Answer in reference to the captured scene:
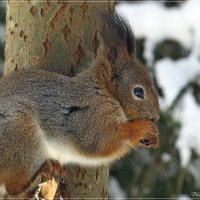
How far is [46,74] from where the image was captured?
2645 mm

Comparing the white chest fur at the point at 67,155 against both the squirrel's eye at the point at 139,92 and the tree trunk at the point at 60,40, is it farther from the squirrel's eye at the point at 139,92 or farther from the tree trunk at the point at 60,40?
the squirrel's eye at the point at 139,92


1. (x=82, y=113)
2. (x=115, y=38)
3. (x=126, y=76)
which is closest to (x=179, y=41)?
(x=126, y=76)

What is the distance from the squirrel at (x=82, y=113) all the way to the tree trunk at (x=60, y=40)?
6cm

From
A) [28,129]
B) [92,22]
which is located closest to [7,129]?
[28,129]

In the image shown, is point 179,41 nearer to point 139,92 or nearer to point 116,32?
point 139,92

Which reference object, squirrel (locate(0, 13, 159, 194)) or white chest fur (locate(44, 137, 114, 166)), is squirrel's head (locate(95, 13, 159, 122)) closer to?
squirrel (locate(0, 13, 159, 194))

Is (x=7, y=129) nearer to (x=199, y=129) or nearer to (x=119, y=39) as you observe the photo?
(x=119, y=39)

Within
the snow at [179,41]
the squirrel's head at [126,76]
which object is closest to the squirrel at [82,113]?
the squirrel's head at [126,76]

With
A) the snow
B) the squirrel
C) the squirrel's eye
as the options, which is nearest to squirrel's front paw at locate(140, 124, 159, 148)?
the squirrel

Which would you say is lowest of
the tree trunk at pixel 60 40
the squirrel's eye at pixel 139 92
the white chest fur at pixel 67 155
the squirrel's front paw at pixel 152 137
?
the white chest fur at pixel 67 155

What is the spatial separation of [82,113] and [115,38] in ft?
0.99

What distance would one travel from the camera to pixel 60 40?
2.70 m

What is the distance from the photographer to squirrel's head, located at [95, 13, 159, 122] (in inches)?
108

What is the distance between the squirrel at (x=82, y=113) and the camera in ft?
8.47
